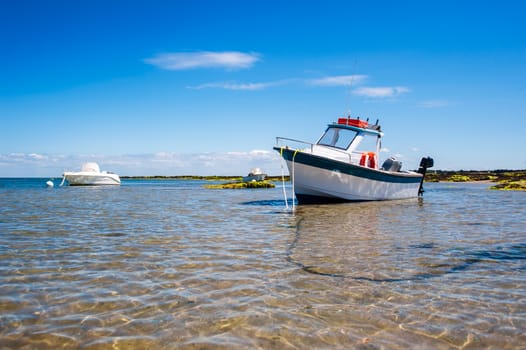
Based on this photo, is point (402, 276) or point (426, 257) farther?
point (426, 257)

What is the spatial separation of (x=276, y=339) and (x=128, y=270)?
156 inches

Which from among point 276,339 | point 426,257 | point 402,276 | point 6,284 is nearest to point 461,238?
point 426,257

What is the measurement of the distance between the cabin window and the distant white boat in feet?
163

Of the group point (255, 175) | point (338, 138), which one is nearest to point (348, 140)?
point (338, 138)

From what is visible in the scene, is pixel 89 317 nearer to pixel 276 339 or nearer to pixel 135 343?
pixel 135 343

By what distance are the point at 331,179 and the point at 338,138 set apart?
2.72 meters

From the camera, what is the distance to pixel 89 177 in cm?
6188

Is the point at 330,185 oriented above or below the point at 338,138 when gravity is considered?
below

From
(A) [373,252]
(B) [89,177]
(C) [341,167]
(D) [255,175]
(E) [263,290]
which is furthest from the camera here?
(D) [255,175]

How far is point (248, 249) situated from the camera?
9102 mm

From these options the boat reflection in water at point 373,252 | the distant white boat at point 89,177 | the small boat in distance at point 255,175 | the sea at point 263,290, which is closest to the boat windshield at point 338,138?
the boat reflection in water at point 373,252

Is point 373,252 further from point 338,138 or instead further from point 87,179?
point 87,179

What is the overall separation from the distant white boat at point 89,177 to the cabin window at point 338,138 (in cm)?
4975

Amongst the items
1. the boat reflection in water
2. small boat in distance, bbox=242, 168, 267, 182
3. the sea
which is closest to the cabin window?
the boat reflection in water
